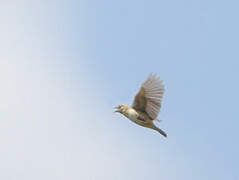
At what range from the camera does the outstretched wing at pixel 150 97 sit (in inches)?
2908

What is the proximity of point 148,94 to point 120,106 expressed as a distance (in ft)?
4.84

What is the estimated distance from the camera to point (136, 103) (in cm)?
7469

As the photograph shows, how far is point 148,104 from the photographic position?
74.4 meters

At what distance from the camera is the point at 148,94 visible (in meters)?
74.2

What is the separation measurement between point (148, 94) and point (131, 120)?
41.5 inches

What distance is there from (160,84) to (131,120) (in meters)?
1.62

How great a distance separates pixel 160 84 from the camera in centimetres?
7381

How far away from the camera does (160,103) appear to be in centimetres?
7419

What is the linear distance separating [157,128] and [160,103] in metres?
0.82

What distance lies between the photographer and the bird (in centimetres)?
7394

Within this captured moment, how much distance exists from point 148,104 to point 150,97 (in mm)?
281

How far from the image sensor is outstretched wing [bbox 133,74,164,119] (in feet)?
242

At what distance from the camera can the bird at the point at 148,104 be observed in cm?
7394

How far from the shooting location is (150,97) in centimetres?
7419
